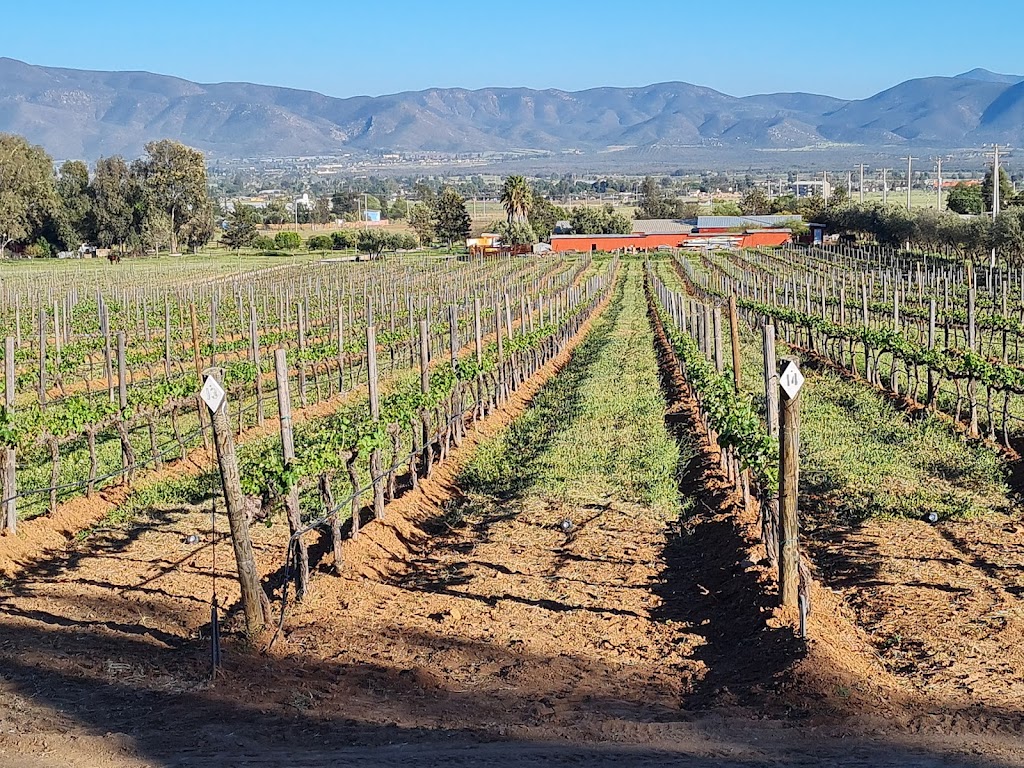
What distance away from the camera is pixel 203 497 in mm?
15586

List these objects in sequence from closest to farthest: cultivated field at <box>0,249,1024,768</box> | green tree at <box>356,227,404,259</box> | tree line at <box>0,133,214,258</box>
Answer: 1. cultivated field at <box>0,249,1024,768</box>
2. tree line at <box>0,133,214,258</box>
3. green tree at <box>356,227,404,259</box>

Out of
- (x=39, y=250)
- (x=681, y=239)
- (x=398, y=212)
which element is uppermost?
(x=398, y=212)

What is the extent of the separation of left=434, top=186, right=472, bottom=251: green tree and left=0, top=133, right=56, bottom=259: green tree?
118ft

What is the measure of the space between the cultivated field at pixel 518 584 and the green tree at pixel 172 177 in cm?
8780

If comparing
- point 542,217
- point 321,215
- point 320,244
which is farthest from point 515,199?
point 321,215

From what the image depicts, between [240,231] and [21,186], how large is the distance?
27231 mm

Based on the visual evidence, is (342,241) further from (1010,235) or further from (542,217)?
(1010,235)

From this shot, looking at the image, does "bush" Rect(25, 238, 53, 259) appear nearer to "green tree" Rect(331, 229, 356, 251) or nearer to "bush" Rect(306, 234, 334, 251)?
"bush" Rect(306, 234, 334, 251)

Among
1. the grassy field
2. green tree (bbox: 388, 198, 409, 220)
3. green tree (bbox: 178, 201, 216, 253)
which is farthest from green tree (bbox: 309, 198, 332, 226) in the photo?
the grassy field

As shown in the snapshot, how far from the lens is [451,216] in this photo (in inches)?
4749

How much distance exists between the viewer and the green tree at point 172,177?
106062 millimetres

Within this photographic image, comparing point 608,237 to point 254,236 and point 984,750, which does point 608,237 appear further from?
point 984,750

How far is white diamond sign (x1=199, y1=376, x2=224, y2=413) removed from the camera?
9.36 metres

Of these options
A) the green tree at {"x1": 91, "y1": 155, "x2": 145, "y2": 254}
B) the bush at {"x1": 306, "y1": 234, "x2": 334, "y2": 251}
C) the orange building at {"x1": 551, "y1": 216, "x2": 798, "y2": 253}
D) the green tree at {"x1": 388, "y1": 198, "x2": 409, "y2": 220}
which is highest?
the green tree at {"x1": 91, "y1": 155, "x2": 145, "y2": 254}
